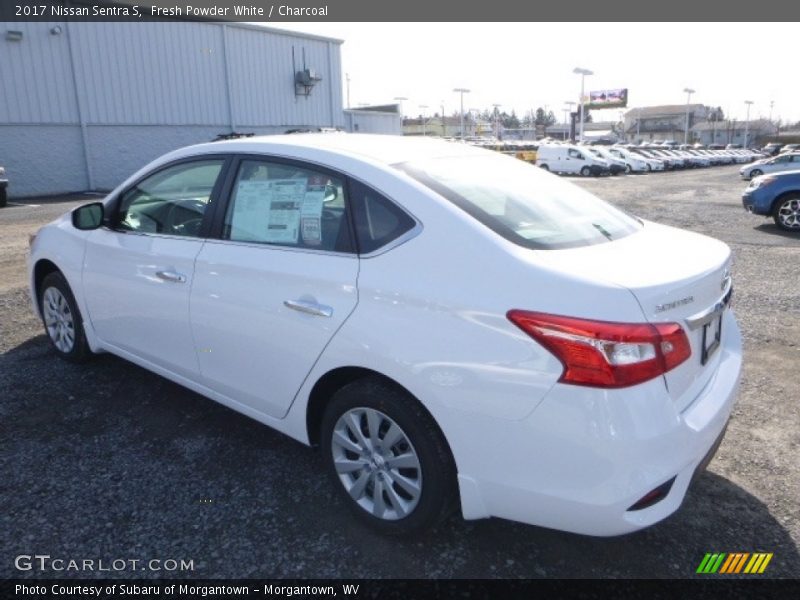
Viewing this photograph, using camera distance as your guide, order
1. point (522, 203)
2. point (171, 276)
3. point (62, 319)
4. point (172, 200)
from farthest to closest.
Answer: point (62, 319) < point (172, 200) < point (171, 276) < point (522, 203)

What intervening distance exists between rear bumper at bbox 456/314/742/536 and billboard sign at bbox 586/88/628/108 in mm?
88043

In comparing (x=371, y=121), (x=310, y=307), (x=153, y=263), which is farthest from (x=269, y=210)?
(x=371, y=121)

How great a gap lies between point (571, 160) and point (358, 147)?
3378 centimetres

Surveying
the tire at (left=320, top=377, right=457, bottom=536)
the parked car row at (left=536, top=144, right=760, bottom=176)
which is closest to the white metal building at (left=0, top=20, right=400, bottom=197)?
the parked car row at (left=536, top=144, right=760, bottom=176)

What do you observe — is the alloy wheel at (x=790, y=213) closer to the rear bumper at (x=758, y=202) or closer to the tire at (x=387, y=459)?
the rear bumper at (x=758, y=202)

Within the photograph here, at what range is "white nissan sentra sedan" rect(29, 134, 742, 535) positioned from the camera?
2078mm

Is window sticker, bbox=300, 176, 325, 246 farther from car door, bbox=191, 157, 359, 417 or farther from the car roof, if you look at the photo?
the car roof

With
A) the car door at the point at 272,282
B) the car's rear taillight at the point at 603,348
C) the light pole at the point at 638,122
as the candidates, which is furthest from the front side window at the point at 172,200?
the light pole at the point at 638,122

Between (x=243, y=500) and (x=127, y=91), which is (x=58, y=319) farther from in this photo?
(x=127, y=91)

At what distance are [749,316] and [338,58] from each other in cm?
2826

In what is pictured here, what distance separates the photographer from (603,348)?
202 centimetres

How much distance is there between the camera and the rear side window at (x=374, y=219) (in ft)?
8.32

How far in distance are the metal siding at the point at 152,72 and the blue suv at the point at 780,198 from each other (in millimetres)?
20677
